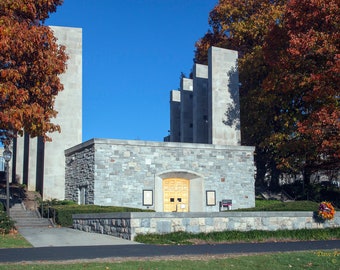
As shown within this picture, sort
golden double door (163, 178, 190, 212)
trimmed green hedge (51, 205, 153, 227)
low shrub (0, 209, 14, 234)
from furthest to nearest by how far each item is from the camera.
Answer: golden double door (163, 178, 190, 212) < trimmed green hedge (51, 205, 153, 227) < low shrub (0, 209, 14, 234)

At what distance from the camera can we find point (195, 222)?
57.8ft

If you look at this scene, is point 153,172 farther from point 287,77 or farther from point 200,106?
point 200,106

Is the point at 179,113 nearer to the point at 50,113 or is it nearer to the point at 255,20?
the point at 255,20

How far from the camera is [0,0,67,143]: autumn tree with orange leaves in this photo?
1788 cm

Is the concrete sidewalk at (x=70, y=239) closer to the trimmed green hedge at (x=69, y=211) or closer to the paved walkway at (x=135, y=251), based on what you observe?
the paved walkway at (x=135, y=251)

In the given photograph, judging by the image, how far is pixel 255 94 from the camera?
35.8 meters

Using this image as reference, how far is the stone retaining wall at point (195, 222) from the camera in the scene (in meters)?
16.9

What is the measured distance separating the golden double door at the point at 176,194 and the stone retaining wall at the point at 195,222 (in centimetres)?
836

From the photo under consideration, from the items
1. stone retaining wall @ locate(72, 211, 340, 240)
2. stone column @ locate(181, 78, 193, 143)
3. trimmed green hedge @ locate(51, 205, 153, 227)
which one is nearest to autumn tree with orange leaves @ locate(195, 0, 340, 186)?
stone column @ locate(181, 78, 193, 143)

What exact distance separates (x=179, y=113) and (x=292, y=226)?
2874 centimetres

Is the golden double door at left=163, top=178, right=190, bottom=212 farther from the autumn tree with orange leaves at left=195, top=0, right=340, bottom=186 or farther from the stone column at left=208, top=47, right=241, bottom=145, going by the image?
the autumn tree with orange leaves at left=195, top=0, right=340, bottom=186

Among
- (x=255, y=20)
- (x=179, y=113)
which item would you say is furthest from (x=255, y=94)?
(x=179, y=113)

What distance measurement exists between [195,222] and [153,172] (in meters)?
10.4

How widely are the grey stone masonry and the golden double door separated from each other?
0.78ft
